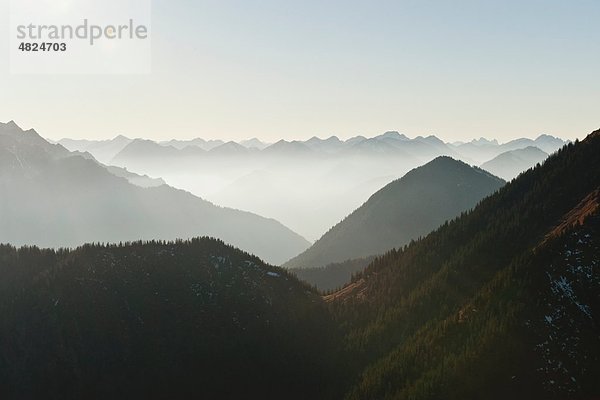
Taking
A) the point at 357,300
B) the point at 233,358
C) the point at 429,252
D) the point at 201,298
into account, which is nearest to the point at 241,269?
the point at 201,298

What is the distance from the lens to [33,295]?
14388 cm

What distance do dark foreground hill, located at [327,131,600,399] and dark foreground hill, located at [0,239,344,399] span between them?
2008 cm

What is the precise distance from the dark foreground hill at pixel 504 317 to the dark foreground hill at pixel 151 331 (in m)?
20.1

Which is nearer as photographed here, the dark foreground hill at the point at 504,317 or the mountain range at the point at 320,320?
the dark foreground hill at the point at 504,317

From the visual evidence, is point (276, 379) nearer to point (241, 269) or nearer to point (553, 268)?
point (241, 269)

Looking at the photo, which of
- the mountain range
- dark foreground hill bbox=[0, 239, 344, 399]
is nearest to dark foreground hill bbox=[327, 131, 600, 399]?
the mountain range

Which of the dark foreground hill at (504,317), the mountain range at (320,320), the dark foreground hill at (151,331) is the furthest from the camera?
the dark foreground hill at (151,331)

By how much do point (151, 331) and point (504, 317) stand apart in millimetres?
103197

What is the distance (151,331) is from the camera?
14250 cm

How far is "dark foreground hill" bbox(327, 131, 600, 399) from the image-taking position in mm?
92812

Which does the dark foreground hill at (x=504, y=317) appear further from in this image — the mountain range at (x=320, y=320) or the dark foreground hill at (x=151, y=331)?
the dark foreground hill at (x=151, y=331)

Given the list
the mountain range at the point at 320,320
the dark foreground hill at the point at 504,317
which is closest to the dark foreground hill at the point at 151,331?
the mountain range at the point at 320,320

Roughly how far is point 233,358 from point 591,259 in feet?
337

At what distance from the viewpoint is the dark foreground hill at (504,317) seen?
9281 cm
